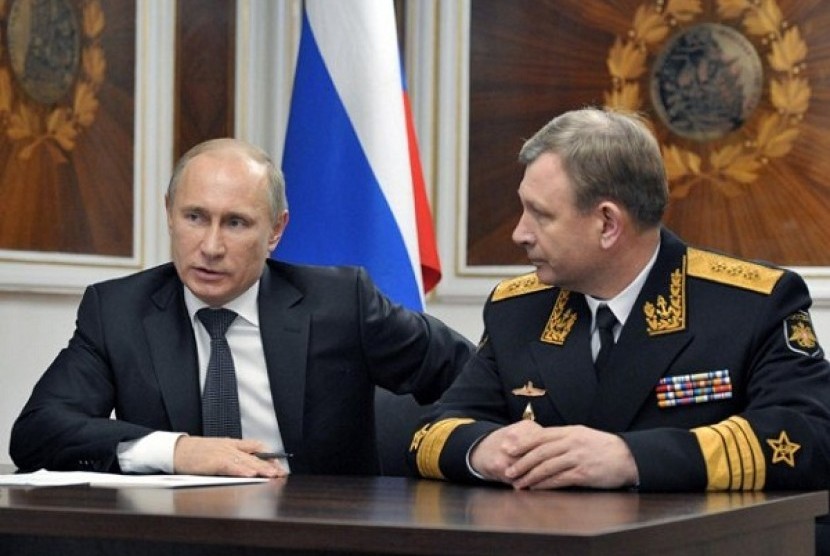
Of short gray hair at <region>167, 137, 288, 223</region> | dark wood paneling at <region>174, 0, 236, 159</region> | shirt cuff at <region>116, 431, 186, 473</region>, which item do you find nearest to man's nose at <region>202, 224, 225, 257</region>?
short gray hair at <region>167, 137, 288, 223</region>

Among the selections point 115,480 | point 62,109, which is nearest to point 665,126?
point 62,109

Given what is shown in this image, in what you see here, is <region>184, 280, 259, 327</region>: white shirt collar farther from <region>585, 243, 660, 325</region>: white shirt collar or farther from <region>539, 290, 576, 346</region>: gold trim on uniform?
<region>585, 243, 660, 325</region>: white shirt collar

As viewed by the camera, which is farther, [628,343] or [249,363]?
[249,363]

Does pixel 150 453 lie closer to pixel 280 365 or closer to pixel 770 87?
pixel 280 365

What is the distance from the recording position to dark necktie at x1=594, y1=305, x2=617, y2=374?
3105 mm

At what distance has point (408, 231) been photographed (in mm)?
5000

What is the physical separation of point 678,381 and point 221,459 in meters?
0.86

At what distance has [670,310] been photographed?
311 cm

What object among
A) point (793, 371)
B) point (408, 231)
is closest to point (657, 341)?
point (793, 371)

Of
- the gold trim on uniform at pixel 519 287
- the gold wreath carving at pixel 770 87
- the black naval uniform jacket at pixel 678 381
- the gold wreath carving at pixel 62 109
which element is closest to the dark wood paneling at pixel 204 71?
the gold wreath carving at pixel 62 109

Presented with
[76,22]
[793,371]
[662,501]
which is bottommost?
[662,501]

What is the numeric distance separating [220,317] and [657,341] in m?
1.02

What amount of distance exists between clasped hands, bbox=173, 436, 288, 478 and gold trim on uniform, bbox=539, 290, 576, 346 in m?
0.58

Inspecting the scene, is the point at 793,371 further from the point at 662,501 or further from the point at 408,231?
the point at 408,231
